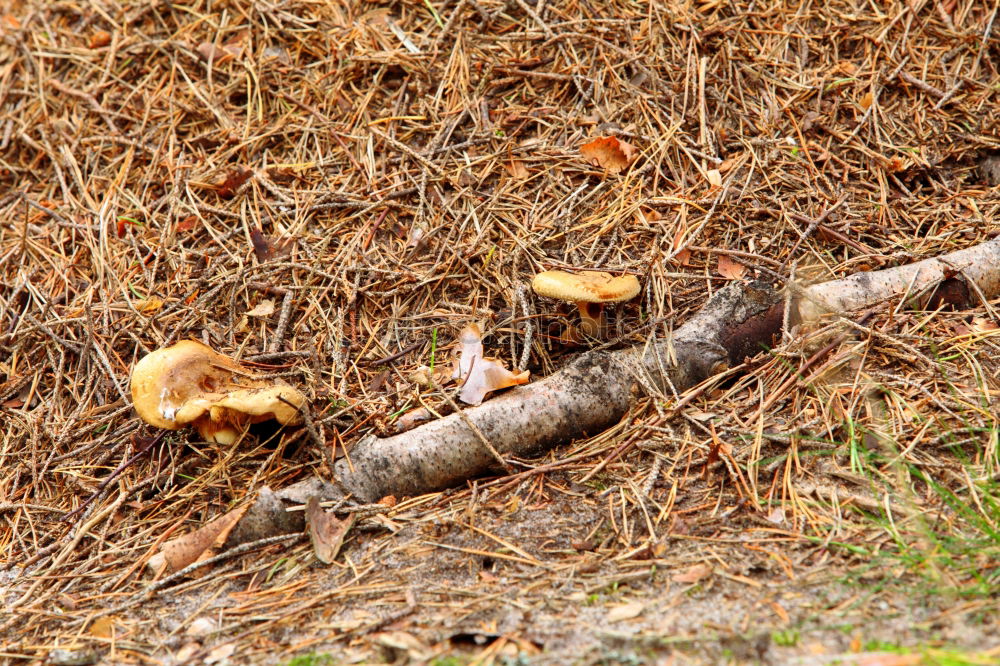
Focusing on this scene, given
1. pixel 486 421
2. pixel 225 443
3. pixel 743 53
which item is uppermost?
pixel 743 53

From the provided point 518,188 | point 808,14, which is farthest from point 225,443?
point 808,14

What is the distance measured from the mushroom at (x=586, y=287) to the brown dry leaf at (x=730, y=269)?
58 cm

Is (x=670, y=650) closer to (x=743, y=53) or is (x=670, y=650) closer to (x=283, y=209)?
(x=283, y=209)

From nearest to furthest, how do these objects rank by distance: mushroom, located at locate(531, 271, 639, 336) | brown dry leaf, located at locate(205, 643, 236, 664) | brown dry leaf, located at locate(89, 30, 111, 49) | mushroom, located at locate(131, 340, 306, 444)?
brown dry leaf, located at locate(205, 643, 236, 664) → mushroom, located at locate(131, 340, 306, 444) → mushroom, located at locate(531, 271, 639, 336) → brown dry leaf, located at locate(89, 30, 111, 49)

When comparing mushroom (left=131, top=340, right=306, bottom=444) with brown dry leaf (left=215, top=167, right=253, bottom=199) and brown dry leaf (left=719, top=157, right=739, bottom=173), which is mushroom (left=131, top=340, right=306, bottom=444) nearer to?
brown dry leaf (left=215, top=167, right=253, bottom=199)

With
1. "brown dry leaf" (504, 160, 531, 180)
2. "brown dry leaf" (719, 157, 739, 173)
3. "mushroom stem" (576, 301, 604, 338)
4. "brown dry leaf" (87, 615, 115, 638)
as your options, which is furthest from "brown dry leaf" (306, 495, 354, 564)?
"brown dry leaf" (719, 157, 739, 173)

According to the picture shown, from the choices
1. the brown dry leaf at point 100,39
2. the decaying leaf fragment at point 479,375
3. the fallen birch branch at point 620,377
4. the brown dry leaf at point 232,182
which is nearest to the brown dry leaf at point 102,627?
the fallen birch branch at point 620,377

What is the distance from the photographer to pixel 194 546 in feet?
8.76

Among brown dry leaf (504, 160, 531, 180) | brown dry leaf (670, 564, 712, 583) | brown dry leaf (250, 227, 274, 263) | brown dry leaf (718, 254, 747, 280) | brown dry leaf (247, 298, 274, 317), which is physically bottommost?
brown dry leaf (247, 298, 274, 317)

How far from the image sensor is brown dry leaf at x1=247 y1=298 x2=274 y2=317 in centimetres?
348

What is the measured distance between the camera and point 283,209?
379 centimetres

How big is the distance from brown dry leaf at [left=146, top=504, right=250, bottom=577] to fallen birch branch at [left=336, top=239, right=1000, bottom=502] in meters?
0.41

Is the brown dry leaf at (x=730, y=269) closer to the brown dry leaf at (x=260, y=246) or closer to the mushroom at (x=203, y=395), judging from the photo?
the mushroom at (x=203, y=395)

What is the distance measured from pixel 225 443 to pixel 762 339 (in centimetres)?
215
